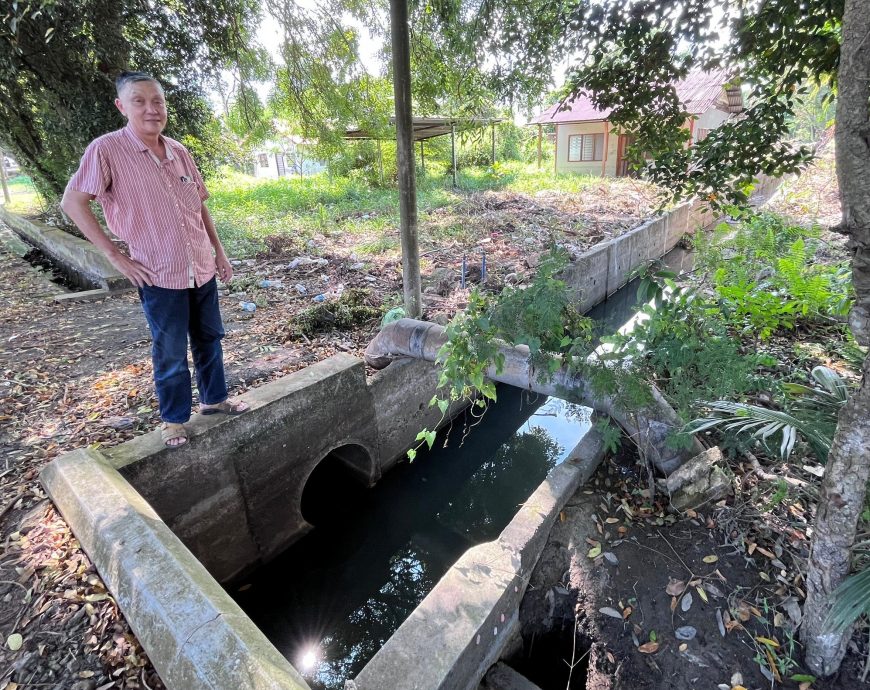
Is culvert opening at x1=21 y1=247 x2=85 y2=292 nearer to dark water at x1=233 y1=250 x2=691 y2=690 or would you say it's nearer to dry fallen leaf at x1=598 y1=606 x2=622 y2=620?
dark water at x1=233 y1=250 x2=691 y2=690

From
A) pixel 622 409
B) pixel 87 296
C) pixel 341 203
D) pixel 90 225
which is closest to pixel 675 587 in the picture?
pixel 622 409

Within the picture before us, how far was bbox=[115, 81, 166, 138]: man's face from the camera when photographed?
2.12 m

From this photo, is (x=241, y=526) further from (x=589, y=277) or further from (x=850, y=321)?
(x=589, y=277)

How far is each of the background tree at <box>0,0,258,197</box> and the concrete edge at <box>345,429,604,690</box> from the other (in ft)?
19.4

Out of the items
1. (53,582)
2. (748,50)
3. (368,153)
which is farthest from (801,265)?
(368,153)

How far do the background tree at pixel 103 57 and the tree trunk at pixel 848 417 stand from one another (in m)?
5.70

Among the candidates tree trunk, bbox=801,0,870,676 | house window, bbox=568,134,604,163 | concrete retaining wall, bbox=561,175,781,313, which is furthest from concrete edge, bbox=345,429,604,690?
house window, bbox=568,134,604,163

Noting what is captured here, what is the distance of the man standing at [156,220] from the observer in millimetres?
2154

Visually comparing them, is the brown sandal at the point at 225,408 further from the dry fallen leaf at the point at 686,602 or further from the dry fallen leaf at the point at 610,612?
the dry fallen leaf at the point at 686,602

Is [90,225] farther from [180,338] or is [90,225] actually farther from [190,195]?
[180,338]

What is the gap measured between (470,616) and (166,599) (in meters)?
1.26

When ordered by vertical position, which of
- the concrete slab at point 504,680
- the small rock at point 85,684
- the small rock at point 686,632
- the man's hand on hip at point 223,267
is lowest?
the concrete slab at point 504,680

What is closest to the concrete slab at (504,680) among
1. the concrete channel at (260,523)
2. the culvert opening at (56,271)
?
the concrete channel at (260,523)

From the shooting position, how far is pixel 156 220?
229cm
